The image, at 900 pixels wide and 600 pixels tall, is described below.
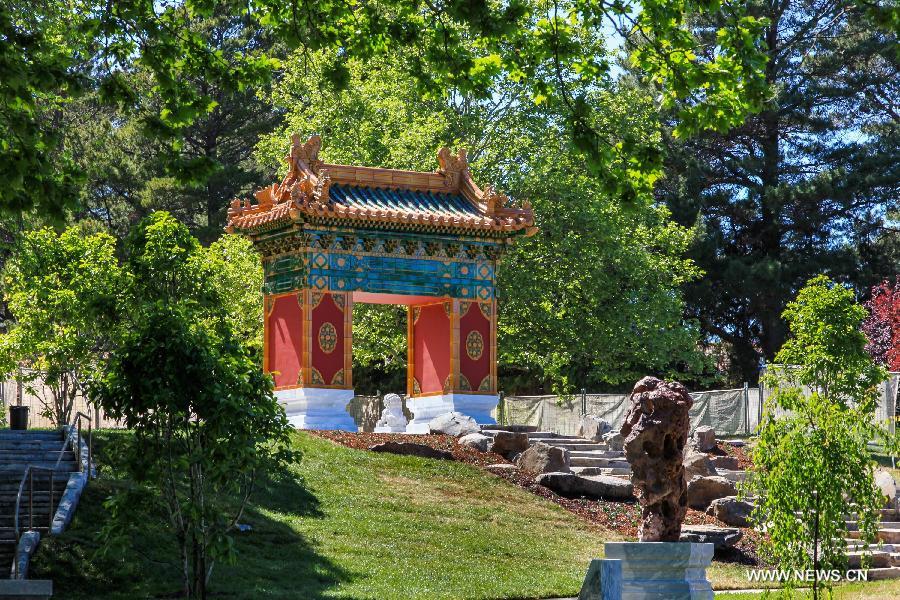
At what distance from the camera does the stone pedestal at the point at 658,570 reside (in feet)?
49.2

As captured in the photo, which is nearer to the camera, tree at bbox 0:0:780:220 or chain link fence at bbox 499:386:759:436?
tree at bbox 0:0:780:220

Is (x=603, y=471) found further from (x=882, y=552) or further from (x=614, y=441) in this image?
(x=882, y=552)

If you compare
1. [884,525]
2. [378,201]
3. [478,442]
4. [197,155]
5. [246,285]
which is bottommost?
[884,525]

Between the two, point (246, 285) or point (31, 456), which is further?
point (246, 285)

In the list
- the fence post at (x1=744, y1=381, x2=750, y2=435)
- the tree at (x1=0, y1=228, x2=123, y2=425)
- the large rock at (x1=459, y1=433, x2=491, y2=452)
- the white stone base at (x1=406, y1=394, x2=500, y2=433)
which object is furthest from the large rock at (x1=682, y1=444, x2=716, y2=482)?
the tree at (x1=0, y1=228, x2=123, y2=425)

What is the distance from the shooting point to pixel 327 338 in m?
32.5

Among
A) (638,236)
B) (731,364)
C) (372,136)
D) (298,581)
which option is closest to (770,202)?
(731,364)

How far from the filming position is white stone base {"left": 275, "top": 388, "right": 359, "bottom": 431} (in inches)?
1264

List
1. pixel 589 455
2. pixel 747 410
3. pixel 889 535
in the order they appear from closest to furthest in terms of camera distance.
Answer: pixel 889 535
pixel 589 455
pixel 747 410

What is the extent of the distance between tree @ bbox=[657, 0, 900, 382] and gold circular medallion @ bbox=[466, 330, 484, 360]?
65.4 ft

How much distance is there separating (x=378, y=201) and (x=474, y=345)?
406cm

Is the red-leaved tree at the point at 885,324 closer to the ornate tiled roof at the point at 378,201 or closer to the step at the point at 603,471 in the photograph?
the ornate tiled roof at the point at 378,201

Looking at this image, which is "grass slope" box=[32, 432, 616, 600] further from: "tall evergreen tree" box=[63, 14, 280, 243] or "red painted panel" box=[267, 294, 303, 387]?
"tall evergreen tree" box=[63, 14, 280, 243]

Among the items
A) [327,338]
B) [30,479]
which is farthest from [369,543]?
[327,338]
